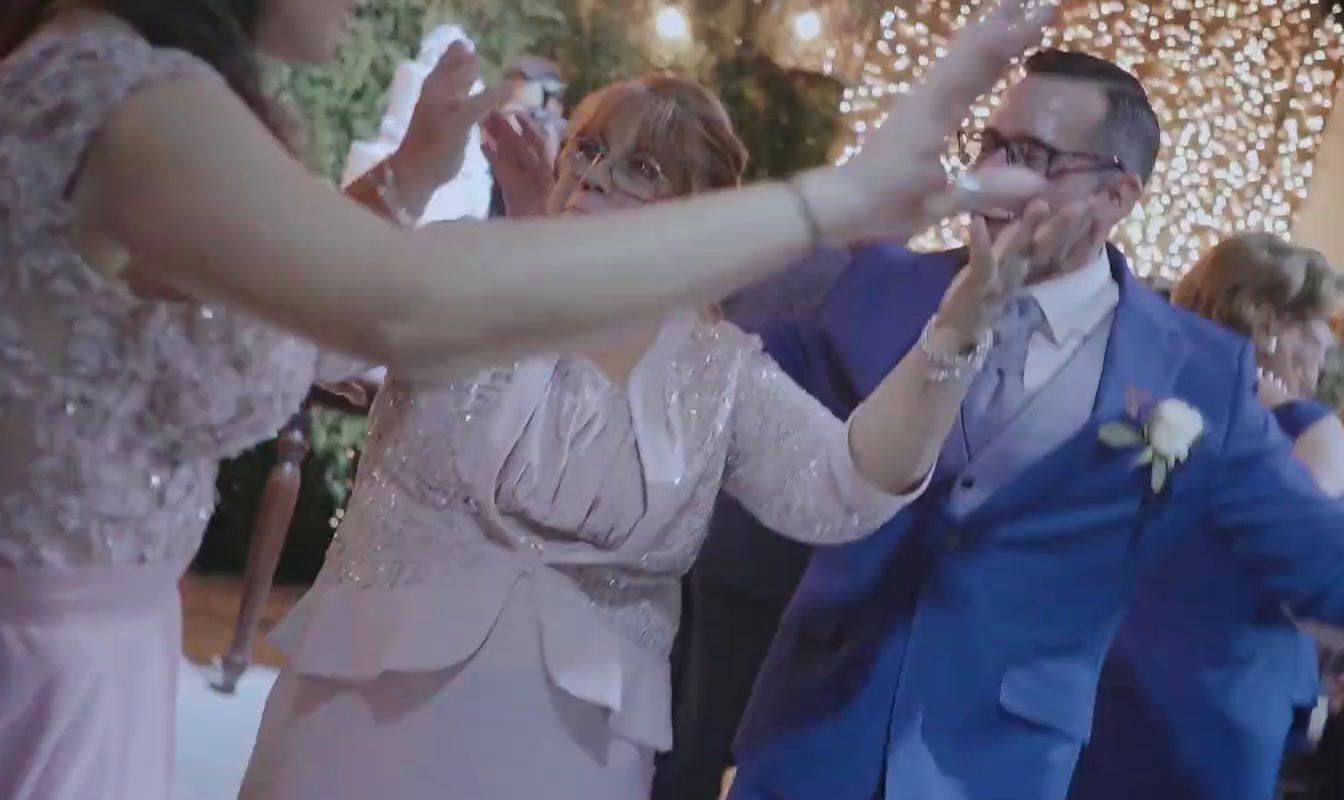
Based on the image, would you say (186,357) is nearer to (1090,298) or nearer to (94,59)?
(94,59)

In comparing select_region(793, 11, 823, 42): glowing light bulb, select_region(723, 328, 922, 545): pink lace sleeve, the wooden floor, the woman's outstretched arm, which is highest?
the woman's outstretched arm

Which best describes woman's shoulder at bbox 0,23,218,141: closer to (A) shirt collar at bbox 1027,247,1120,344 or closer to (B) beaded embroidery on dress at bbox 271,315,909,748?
(B) beaded embroidery on dress at bbox 271,315,909,748

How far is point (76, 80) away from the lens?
875 millimetres

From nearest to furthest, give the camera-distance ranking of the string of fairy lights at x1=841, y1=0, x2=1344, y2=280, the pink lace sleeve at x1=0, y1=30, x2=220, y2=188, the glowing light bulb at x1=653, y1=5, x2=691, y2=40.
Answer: the pink lace sleeve at x1=0, y1=30, x2=220, y2=188, the glowing light bulb at x1=653, y1=5, x2=691, y2=40, the string of fairy lights at x1=841, y1=0, x2=1344, y2=280

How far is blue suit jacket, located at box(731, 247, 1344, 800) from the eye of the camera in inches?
60.7

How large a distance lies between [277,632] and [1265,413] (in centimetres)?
104

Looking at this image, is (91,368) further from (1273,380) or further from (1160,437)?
(1273,380)

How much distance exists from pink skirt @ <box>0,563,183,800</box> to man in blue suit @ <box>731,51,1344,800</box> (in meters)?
0.75

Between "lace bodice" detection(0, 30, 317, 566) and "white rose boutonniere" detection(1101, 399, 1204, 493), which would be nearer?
"lace bodice" detection(0, 30, 317, 566)

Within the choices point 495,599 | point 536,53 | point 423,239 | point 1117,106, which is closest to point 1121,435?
point 1117,106

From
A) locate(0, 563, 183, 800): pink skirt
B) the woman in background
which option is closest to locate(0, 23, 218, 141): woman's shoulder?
locate(0, 563, 183, 800): pink skirt

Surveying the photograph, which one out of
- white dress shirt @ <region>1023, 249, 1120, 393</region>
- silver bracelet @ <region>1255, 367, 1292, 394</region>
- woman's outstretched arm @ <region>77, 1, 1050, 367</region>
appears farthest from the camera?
silver bracelet @ <region>1255, 367, 1292, 394</region>

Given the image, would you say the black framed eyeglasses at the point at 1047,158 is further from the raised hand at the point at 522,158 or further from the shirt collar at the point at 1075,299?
the raised hand at the point at 522,158

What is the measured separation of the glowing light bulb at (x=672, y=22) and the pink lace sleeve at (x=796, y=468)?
3.21 m
